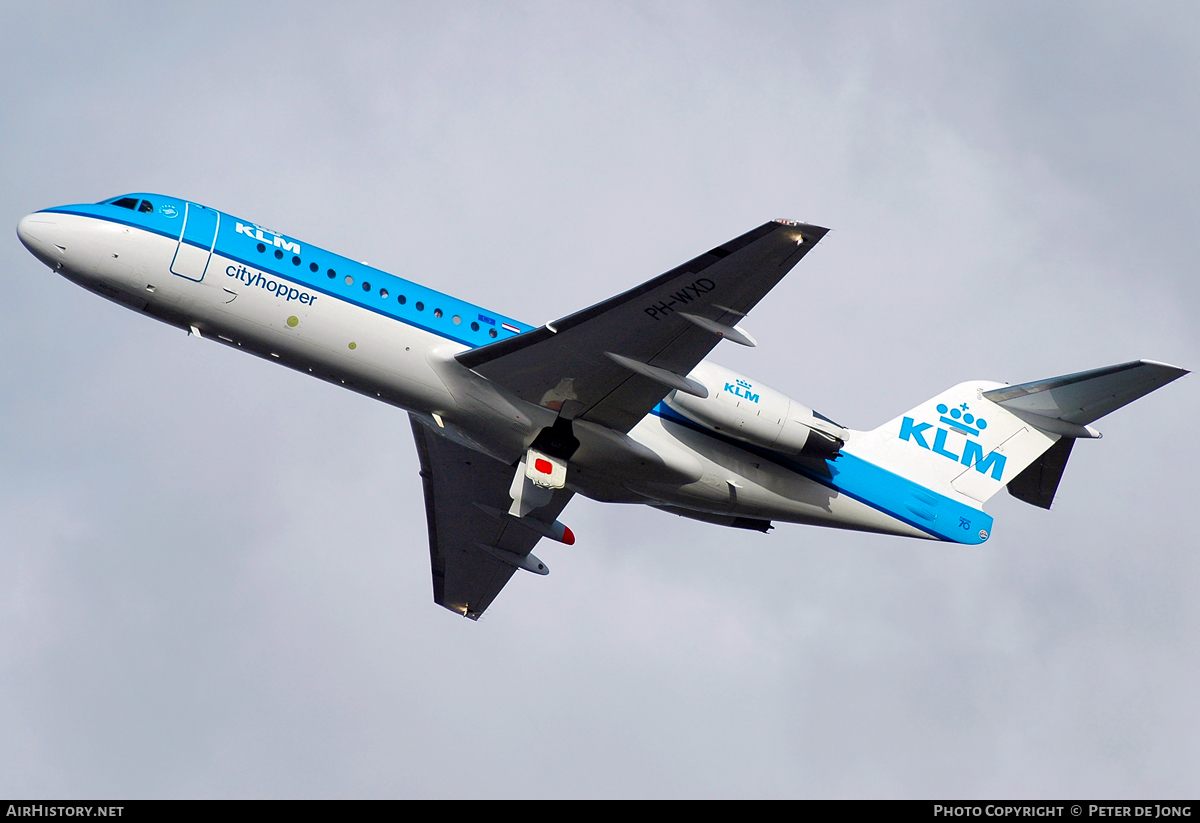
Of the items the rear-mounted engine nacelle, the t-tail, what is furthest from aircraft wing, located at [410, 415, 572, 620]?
the t-tail

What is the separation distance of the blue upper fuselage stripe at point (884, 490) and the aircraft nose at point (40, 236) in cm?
1191

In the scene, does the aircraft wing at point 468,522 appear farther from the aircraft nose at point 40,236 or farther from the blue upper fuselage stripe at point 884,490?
the aircraft nose at point 40,236

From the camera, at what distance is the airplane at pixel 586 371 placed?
22703mm

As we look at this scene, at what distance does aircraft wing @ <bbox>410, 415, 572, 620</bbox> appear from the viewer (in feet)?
94.8

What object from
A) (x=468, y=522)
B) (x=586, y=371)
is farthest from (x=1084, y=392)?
(x=468, y=522)

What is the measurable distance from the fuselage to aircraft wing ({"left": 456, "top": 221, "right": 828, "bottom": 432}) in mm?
562

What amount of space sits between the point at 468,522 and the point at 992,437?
1190 centimetres

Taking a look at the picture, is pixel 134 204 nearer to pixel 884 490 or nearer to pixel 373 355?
pixel 373 355

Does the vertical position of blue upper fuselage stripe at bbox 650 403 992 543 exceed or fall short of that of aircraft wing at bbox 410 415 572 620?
it exceeds it

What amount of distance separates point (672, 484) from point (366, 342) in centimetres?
640

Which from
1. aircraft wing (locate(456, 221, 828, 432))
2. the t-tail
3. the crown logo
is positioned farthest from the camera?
the crown logo

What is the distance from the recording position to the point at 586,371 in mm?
23500

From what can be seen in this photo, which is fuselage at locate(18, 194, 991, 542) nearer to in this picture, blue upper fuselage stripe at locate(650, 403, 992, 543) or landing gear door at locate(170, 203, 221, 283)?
landing gear door at locate(170, 203, 221, 283)
